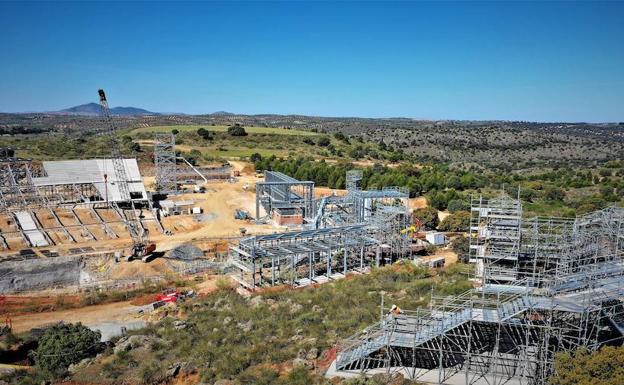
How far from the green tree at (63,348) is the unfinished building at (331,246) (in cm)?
1165

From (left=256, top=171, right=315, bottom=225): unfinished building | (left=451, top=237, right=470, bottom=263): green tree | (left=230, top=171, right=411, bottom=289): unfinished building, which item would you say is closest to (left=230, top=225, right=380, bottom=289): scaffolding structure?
(left=230, top=171, right=411, bottom=289): unfinished building

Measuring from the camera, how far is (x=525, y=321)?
20641mm

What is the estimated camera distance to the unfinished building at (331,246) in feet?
118

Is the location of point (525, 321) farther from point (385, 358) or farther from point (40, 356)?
point (40, 356)

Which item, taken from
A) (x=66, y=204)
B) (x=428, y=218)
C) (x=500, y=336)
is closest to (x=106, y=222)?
(x=66, y=204)

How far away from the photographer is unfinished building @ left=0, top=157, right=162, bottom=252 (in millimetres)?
47969

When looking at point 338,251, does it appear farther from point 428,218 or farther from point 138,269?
point 138,269

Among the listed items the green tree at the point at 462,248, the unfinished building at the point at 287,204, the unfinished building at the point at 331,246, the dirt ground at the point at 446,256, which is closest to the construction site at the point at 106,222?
the unfinished building at the point at 287,204

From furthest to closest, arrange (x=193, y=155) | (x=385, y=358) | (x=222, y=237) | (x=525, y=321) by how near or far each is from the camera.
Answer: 1. (x=193, y=155)
2. (x=222, y=237)
3. (x=385, y=358)
4. (x=525, y=321)

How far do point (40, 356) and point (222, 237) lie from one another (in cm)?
2589

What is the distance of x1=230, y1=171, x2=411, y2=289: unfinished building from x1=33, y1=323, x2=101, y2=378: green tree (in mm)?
11652

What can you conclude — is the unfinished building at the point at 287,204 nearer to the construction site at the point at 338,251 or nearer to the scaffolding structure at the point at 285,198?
the scaffolding structure at the point at 285,198

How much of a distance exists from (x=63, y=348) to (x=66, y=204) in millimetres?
33495

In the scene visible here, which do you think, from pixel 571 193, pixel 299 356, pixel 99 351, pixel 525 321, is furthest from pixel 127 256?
pixel 571 193
